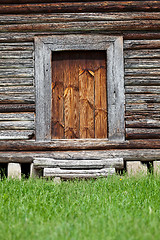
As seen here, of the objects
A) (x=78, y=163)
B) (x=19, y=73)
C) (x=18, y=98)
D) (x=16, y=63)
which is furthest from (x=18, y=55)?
(x=78, y=163)

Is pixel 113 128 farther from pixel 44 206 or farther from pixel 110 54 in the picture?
pixel 44 206

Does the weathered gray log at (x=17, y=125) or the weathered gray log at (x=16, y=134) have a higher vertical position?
the weathered gray log at (x=17, y=125)

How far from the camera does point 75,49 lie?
5477 mm

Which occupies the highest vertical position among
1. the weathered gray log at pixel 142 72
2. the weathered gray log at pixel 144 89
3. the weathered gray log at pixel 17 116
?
the weathered gray log at pixel 142 72

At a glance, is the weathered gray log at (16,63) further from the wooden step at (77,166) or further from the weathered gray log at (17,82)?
the wooden step at (77,166)

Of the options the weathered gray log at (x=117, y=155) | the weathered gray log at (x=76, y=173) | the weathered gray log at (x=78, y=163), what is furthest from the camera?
the weathered gray log at (x=117, y=155)

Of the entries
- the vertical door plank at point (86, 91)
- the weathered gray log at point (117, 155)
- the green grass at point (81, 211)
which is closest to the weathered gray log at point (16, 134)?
the weathered gray log at point (117, 155)

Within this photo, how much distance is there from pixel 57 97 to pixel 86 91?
1.88 feet

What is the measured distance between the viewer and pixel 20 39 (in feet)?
18.1

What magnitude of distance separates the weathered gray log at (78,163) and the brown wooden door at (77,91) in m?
0.53

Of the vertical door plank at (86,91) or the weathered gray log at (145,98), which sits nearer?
the weathered gray log at (145,98)

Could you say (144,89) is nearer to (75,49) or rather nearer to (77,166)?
(75,49)

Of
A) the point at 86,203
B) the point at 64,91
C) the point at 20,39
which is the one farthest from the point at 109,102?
the point at 86,203

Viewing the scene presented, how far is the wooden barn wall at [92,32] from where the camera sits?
214 inches
